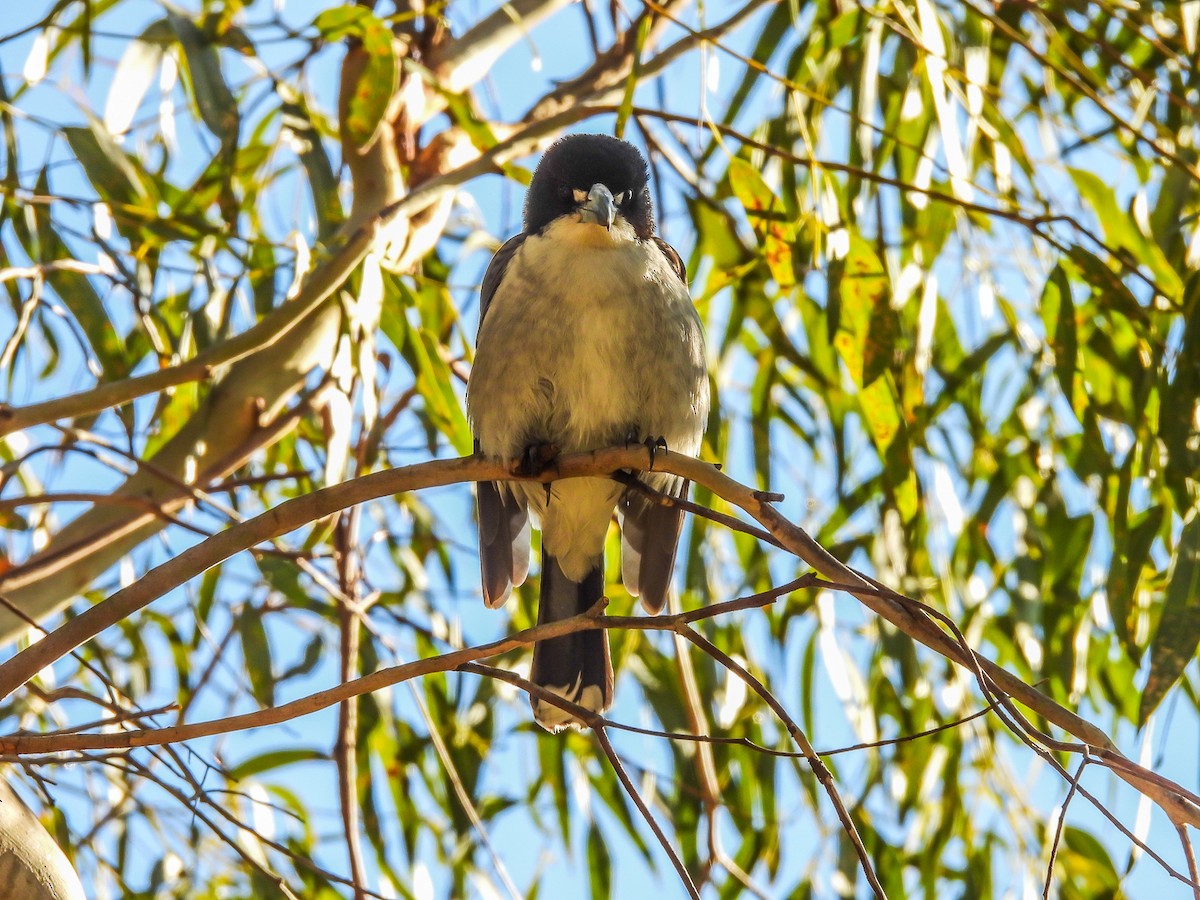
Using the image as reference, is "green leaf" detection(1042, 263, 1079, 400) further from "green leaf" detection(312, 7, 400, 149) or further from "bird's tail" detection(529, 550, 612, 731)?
"green leaf" detection(312, 7, 400, 149)

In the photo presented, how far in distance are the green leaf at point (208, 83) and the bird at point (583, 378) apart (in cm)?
60

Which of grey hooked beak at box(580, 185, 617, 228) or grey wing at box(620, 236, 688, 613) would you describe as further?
grey wing at box(620, 236, 688, 613)

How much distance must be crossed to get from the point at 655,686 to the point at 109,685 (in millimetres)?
1570

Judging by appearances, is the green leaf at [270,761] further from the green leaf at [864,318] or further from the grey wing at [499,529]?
the green leaf at [864,318]

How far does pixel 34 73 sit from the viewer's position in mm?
2531

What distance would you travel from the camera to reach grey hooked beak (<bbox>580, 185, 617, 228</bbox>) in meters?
2.55

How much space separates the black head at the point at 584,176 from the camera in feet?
9.03

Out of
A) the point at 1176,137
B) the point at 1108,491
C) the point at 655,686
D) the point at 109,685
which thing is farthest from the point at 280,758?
the point at 1176,137

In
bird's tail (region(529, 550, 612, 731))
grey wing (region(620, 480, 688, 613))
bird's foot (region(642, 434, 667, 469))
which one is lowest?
bird's tail (region(529, 550, 612, 731))

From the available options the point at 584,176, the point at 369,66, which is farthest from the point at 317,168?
the point at 584,176

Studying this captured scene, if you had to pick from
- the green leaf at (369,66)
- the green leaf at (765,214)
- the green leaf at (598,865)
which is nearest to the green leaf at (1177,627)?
the green leaf at (765,214)

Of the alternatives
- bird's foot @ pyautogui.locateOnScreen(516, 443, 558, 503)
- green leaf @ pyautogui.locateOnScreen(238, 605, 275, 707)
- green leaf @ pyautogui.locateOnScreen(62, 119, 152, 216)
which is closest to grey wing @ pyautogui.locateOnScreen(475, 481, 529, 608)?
bird's foot @ pyautogui.locateOnScreen(516, 443, 558, 503)

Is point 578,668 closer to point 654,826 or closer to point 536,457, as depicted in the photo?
point 536,457

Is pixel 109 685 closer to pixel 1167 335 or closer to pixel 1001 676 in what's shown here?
pixel 1001 676
